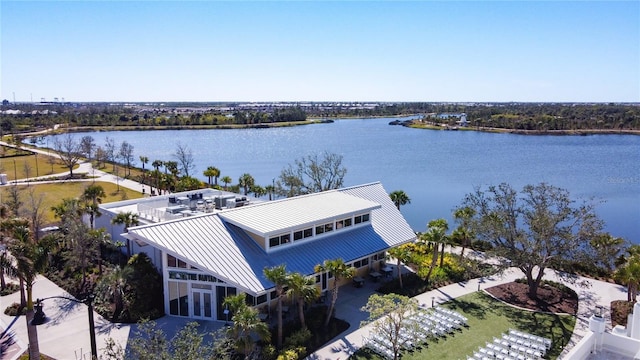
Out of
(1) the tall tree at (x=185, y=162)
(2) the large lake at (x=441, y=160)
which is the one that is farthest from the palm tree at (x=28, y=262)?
(1) the tall tree at (x=185, y=162)

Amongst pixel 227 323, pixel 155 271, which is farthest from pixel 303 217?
pixel 155 271

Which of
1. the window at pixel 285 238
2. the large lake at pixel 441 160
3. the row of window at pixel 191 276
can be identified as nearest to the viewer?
the row of window at pixel 191 276

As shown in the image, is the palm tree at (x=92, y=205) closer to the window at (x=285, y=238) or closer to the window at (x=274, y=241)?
the window at (x=274, y=241)

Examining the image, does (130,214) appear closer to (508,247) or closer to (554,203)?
(508,247)

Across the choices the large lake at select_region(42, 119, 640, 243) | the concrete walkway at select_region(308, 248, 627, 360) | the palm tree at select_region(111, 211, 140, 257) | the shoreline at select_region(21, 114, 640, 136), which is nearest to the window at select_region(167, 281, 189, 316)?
the palm tree at select_region(111, 211, 140, 257)

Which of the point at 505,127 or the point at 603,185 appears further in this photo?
the point at 505,127

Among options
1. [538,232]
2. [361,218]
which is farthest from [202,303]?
[538,232]

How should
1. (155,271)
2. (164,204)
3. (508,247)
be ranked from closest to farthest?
(155,271) < (508,247) < (164,204)
